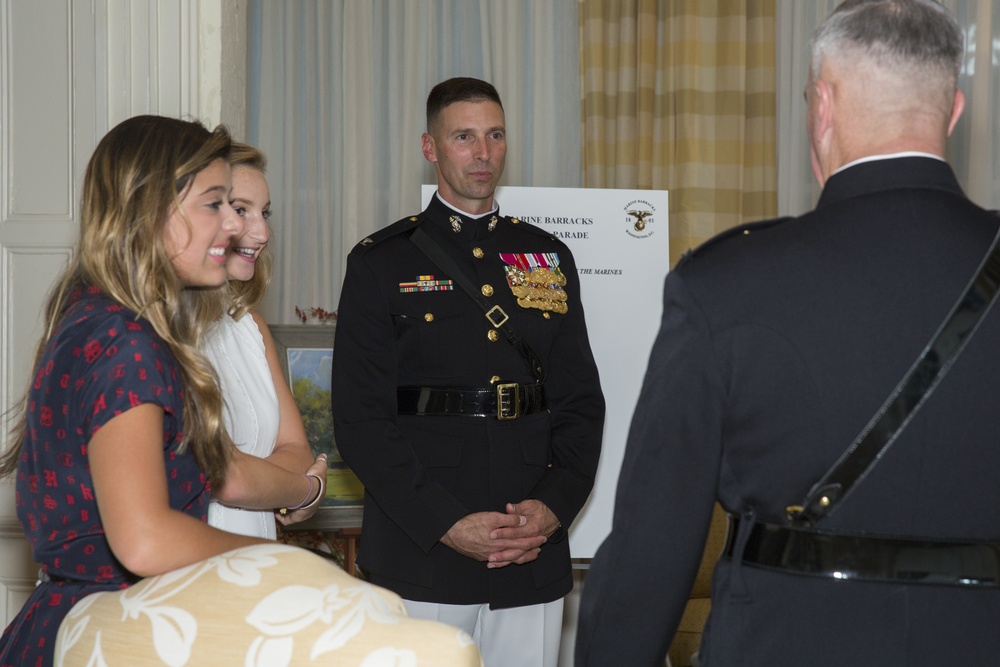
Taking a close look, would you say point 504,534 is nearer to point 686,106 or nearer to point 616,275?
point 616,275

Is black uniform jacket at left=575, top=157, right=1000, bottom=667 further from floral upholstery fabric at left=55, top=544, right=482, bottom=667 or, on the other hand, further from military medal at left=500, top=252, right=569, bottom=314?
military medal at left=500, top=252, right=569, bottom=314

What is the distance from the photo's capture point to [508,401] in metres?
2.66

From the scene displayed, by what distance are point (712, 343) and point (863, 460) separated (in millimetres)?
235

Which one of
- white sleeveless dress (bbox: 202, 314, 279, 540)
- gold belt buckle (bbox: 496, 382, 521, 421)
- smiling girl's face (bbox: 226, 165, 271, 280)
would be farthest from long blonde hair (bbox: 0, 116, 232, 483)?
gold belt buckle (bbox: 496, 382, 521, 421)

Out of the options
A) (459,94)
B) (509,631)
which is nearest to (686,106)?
(459,94)

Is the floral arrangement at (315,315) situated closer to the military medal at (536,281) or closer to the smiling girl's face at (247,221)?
the military medal at (536,281)

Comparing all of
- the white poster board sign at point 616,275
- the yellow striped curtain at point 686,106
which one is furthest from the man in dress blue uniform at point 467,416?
the yellow striped curtain at point 686,106

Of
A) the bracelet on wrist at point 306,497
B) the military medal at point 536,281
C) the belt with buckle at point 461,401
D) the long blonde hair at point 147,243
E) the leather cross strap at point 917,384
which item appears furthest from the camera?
the military medal at point 536,281

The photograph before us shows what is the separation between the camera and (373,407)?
260 cm

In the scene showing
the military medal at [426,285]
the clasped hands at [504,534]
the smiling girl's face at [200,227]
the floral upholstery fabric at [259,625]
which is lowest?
the clasped hands at [504,534]

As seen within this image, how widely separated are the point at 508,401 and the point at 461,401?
0.12 metres

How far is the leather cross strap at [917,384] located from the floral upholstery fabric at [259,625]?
0.51 m

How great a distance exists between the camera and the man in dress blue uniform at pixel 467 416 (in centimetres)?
257

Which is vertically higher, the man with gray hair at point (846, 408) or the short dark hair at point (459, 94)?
the short dark hair at point (459, 94)
